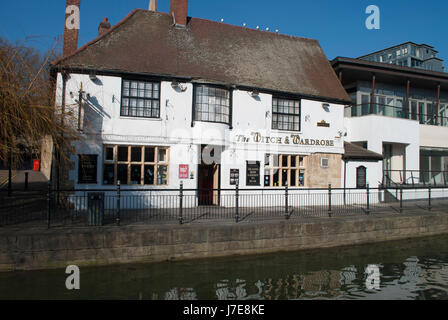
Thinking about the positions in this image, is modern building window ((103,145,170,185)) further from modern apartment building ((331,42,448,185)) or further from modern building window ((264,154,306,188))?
modern apartment building ((331,42,448,185))

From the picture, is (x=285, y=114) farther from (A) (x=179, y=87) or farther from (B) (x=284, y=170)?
(A) (x=179, y=87)

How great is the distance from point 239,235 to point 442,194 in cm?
1828

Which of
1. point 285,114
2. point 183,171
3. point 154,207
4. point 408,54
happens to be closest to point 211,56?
point 285,114

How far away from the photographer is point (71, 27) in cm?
1498

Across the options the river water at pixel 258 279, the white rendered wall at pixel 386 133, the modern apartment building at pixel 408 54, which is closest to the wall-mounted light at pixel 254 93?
the river water at pixel 258 279

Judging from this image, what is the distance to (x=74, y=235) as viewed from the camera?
29.0ft

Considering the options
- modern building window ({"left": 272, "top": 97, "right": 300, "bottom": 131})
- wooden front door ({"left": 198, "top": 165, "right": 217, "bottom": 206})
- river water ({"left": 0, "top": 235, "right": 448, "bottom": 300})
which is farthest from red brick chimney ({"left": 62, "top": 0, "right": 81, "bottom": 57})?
river water ({"left": 0, "top": 235, "right": 448, "bottom": 300})

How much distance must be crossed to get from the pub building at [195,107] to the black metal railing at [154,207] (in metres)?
0.73

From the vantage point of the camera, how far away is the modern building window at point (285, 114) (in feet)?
54.8

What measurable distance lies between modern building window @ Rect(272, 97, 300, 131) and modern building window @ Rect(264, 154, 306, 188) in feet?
5.19

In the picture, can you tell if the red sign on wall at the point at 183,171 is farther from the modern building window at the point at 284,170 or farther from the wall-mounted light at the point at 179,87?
the modern building window at the point at 284,170
